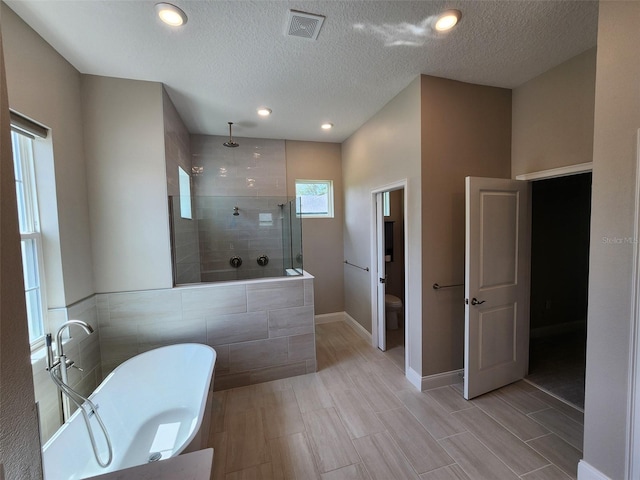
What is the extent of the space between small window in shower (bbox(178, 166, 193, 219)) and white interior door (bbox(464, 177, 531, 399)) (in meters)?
2.74

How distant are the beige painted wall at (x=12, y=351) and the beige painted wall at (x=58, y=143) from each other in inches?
61.2

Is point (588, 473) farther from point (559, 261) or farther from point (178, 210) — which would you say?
point (178, 210)

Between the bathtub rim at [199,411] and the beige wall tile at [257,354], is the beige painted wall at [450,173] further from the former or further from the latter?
the bathtub rim at [199,411]

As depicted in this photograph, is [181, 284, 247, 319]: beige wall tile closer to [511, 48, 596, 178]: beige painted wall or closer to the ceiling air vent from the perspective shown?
the ceiling air vent

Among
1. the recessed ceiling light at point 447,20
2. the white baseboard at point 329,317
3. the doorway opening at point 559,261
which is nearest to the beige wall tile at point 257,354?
the white baseboard at point 329,317

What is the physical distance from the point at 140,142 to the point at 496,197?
3.17m

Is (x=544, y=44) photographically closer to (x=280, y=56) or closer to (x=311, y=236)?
(x=280, y=56)

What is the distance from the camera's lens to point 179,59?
6.66 feet

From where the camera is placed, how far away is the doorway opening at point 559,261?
11.1ft

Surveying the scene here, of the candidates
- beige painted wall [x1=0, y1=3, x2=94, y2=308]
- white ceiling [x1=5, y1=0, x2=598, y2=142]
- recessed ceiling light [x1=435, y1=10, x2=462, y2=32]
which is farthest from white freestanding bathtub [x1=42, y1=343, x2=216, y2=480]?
recessed ceiling light [x1=435, y1=10, x2=462, y2=32]

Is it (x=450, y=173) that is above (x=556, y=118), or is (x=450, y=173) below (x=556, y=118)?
below

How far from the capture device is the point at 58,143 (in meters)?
1.90

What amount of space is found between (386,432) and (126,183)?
293cm

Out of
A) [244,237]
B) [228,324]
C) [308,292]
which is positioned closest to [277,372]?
[228,324]
